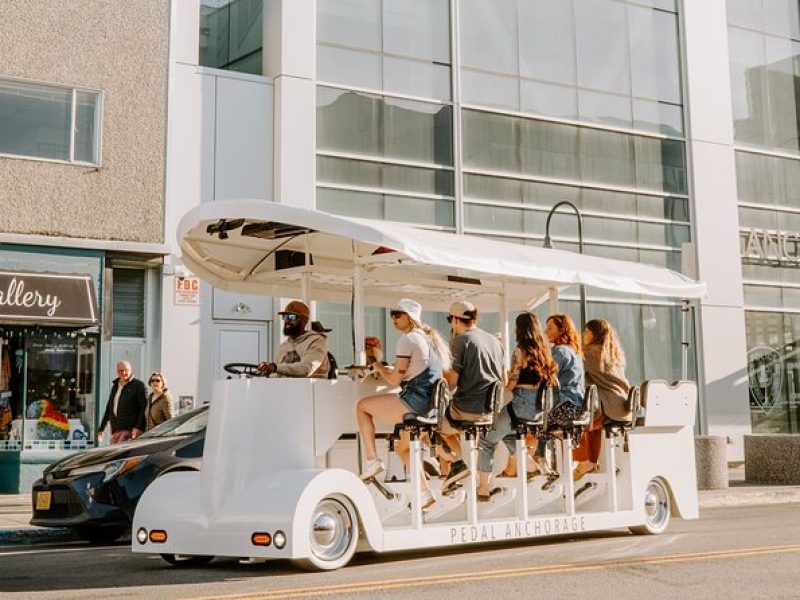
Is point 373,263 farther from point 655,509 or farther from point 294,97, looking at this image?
point 294,97

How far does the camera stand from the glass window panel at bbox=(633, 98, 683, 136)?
25.3 m

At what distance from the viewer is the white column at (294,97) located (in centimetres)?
2066

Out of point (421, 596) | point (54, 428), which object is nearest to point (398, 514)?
point (421, 596)

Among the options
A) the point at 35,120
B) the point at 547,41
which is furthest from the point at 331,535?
the point at 547,41

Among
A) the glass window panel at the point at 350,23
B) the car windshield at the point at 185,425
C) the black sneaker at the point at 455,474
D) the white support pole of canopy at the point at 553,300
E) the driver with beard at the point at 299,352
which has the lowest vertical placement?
the black sneaker at the point at 455,474

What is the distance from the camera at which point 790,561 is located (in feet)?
29.8

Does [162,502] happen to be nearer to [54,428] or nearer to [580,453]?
A: [580,453]

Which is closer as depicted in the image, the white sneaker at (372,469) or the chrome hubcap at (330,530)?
the chrome hubcap at (330,530)

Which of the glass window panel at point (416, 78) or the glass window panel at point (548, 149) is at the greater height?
the glass window panel at point (416, 78)

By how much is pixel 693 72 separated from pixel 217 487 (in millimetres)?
20260

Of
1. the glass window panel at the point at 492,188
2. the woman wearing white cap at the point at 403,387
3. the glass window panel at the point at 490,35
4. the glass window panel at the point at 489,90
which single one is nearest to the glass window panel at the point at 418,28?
the glass window panel at the point at 490,35

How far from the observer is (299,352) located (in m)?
9.54

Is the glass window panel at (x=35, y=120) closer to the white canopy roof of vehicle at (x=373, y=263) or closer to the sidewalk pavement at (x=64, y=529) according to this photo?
the sidewalk pavement at (x=64, y=529)

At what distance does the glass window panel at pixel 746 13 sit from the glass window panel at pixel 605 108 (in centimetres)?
428
